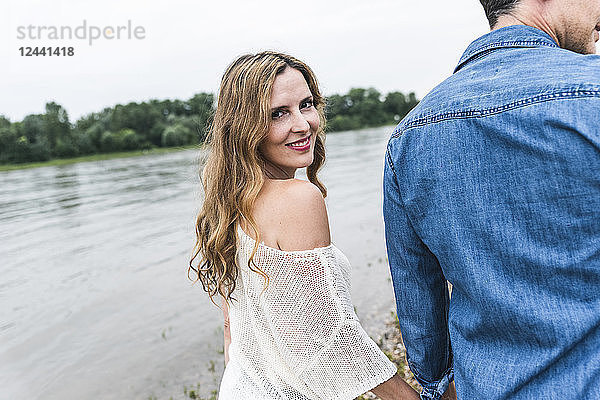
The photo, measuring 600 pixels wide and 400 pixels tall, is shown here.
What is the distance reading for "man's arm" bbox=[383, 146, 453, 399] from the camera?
1.64 m

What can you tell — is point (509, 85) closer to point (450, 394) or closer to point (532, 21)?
point (532, 21)

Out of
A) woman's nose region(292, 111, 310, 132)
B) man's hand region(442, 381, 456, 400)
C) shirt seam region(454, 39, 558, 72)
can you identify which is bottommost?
man's hand region(442, 381, 456, 400)

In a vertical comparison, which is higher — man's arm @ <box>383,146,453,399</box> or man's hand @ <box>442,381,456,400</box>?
man's arm @ <box>383,146,453,399</box>

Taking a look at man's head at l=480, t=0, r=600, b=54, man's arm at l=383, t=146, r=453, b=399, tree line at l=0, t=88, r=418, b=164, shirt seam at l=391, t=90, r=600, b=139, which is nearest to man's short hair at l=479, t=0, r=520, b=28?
man's head at l=480, t=0, r=600, b=54

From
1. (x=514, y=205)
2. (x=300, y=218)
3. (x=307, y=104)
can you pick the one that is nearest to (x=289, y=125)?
(x=307, y=104)

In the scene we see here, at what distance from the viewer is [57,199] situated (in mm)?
25875

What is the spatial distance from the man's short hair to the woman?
0.83 metres

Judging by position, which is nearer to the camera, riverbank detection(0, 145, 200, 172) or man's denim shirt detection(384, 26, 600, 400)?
man's denim shirt detection(384, 26, 600, 400)

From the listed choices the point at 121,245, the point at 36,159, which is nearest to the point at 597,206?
the point at 121,245

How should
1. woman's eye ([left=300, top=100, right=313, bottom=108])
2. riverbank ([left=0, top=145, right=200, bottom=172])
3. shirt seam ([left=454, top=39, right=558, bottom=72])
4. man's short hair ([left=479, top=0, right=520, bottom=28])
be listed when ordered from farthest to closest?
riverbank ([left=0, top=145, right=200, bottom=172])
woman's eye ([left=300, top=100, right=313, bottom=108])
man's short hair ([left=479, top=0, right=520, bottom=28])
shirt seam ([left=454, top=39, right=558, bottom=72])

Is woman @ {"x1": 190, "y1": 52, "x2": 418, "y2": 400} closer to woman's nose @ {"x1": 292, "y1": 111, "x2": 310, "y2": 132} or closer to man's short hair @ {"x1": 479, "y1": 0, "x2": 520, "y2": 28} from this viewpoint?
woman's nose @ {"x1": 292, "y1": 111, "x2": 310, "y2": 132}

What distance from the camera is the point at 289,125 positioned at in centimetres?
226

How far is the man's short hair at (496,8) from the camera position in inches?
62.8

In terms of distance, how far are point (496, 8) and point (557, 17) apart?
175mm
